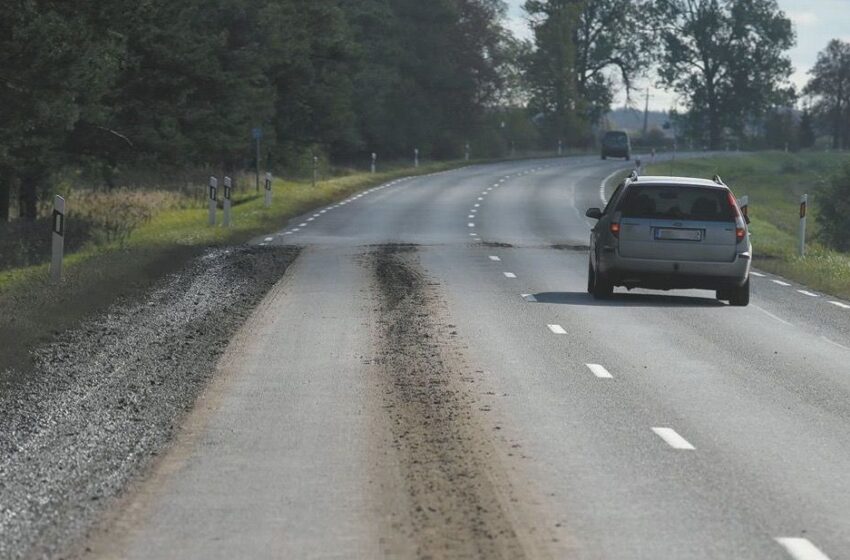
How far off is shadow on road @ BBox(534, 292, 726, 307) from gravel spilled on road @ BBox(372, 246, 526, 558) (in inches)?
124

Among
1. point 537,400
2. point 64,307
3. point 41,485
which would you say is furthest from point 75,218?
point 41,485

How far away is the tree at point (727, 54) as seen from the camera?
481 feet

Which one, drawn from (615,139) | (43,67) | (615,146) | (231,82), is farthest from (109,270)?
(615,139)

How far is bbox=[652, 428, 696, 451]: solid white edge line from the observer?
1085 cm

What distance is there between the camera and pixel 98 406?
1245 cm

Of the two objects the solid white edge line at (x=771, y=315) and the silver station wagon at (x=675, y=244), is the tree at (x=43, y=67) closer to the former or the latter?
the silver station wagon at (x=675, y=244)

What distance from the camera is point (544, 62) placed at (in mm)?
125250

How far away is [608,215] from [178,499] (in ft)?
48.8

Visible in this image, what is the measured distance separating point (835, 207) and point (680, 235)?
52.2m

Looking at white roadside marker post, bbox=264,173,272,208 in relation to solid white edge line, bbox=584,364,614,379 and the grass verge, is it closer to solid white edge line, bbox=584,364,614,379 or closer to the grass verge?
the grass verge

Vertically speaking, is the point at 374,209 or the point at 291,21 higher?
the point at 291,21

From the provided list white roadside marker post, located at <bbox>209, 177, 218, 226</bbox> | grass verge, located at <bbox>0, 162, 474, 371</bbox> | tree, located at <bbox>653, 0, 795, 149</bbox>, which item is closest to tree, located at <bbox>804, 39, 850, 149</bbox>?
tree, located at <bbox>653, 0, 795, 149</bbox>

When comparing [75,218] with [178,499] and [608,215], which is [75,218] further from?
[178,499]

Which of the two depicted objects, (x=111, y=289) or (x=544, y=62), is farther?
(x=544, y=62)
